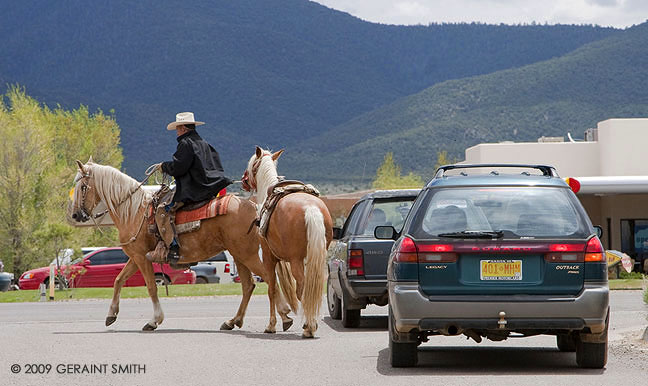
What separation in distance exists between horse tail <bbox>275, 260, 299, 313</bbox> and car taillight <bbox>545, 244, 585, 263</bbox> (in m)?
5.73

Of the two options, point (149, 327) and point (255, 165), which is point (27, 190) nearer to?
point (149, 327)

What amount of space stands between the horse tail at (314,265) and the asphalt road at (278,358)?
0.40 m

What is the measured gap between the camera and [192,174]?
1551 centimetres

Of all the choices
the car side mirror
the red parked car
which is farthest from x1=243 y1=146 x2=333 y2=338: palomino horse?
the red parked car

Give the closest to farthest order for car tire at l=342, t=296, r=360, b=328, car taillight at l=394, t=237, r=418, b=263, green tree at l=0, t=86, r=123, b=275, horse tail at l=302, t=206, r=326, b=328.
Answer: car taillight at l=394, t=237, r=418, b=263
horse tail at l=302, t=206, r=326, b=328
car tire at l=342, t=296, r=360, b=328
green tree at l=0, t=86, r=123, b=275

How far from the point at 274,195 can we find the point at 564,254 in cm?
541

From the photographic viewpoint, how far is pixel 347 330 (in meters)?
15.6

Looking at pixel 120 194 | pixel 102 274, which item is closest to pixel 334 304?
pixel 120 194

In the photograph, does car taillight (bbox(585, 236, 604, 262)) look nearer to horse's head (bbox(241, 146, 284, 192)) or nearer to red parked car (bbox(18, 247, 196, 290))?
horse's head (bbox(241, 146, 284, 192))

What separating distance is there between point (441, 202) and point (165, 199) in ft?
21.2

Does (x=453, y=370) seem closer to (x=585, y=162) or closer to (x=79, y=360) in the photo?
(x=79, y=360)

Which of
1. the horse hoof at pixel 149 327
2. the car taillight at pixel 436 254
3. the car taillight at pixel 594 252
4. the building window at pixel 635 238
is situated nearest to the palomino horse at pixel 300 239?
the horse hoof at pixel 149 327

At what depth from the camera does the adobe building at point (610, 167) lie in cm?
4534

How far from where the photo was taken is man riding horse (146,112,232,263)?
15.5 m
